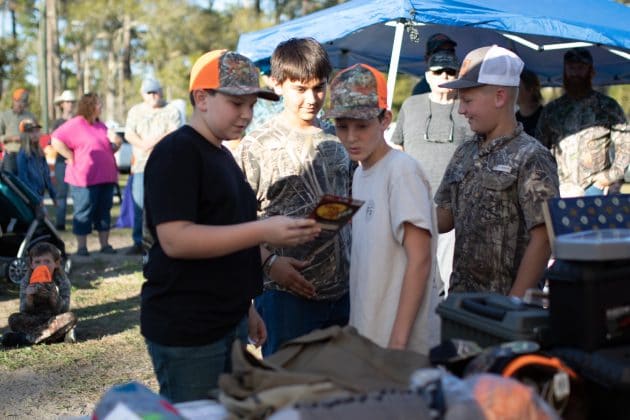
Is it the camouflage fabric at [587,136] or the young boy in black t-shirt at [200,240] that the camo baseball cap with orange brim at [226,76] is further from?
the camouflage fabric at [587,136]

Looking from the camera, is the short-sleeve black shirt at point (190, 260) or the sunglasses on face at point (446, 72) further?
the sunglasses on face at point (446, 72)

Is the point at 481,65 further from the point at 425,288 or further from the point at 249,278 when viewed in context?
the point at 249,278

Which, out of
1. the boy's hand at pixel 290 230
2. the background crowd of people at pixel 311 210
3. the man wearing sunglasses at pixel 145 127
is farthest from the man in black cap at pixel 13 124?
the boy's hand at pixel 290 230

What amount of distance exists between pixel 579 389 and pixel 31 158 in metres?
10.8

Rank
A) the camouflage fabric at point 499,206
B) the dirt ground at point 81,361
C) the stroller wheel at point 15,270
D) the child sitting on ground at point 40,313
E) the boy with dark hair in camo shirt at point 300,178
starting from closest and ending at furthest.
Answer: the camouflage fabric at point 499,206 → the boy with dark hair in camo shirt at point 300,178 → the dirt ground at point 81,361 → the child sitting on ground at point 40,313 → the stroller wheel at point 15,270

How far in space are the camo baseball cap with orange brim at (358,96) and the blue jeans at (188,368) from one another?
→ 2.79 ft

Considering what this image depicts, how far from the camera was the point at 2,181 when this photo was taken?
870 cm

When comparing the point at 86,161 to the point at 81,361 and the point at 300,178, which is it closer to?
the point at 81,361

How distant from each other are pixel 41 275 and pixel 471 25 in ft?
12.5

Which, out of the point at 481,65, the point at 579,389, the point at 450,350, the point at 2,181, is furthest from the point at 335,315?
the point at 2,181

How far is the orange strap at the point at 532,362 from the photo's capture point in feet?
6.46

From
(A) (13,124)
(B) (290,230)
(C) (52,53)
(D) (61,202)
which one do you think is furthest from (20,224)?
(C) (52,53)

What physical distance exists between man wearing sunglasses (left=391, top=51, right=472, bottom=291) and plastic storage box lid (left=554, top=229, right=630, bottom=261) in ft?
12.3

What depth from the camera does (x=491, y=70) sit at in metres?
3.11
